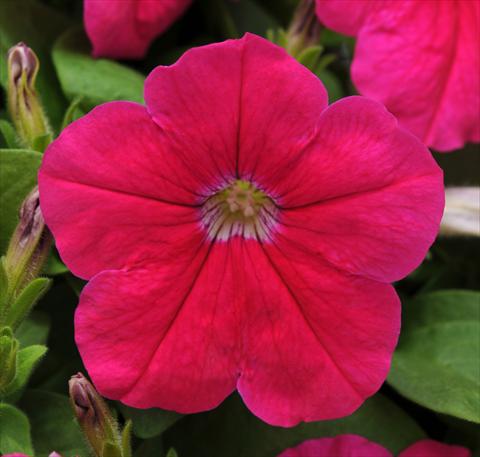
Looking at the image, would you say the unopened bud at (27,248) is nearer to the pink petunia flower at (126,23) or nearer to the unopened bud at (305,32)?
the pink petunia flower at (126,23)

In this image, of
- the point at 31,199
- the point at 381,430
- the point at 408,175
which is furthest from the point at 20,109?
the point at 381,430

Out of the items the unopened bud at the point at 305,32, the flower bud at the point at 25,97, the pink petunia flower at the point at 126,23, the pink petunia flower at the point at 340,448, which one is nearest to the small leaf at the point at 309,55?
the unopened bud at the point at 305,32

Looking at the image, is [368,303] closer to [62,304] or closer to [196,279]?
[196,279]

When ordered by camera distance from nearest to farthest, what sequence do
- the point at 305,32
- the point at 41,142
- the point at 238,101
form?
the point at 238,101 < the point at 41,142 < the point at 305,32

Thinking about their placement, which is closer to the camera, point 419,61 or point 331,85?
point 419,61

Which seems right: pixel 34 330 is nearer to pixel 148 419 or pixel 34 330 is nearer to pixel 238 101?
pixel 148 419

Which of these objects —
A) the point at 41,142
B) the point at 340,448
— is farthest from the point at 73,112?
the point at 340,448

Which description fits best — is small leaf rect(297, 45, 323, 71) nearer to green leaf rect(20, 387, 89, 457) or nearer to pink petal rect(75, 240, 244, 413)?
pink petal rect(75, 240, 244, 413)
